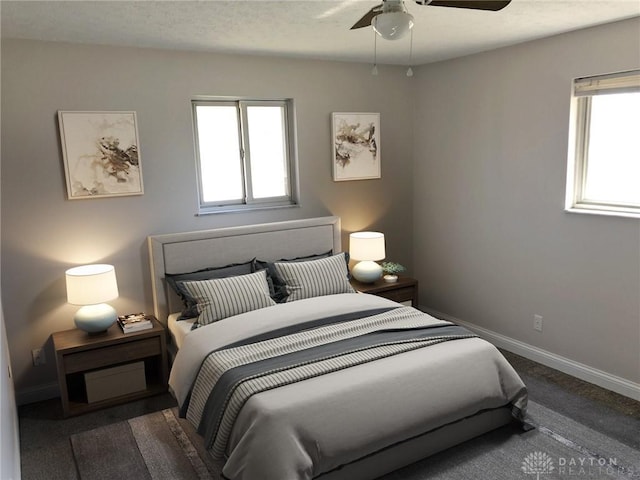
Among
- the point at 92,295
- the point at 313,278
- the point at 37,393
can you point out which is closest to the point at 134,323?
the point at 92,295

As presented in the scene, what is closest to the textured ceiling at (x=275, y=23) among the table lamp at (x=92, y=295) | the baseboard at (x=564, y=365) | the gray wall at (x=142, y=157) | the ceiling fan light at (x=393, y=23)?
the gray wall at (x=142, y=157)

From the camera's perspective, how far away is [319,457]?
2.30 metres

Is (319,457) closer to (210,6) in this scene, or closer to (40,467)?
(40,467)

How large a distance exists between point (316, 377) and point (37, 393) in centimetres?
220

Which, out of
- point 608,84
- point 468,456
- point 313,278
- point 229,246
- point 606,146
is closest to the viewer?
point 468,456

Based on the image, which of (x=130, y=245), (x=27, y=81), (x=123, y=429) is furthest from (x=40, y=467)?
(x=27, y=81)

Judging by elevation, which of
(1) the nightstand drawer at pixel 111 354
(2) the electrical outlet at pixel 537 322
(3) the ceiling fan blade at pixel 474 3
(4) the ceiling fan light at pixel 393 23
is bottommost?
(2) the electrical outlet at pixel 537 322

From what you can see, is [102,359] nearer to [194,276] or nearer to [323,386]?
[194,276]

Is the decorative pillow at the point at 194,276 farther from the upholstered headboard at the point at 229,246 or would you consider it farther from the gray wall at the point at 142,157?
the gray wall at the point at 142,157

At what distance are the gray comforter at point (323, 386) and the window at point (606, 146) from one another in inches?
56.0

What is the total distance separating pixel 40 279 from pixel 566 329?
3788 millimetres

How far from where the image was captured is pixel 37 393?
347cm

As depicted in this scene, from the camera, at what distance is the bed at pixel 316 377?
2326 mm

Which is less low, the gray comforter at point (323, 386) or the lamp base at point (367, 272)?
the lamp base at point (367, 272)
